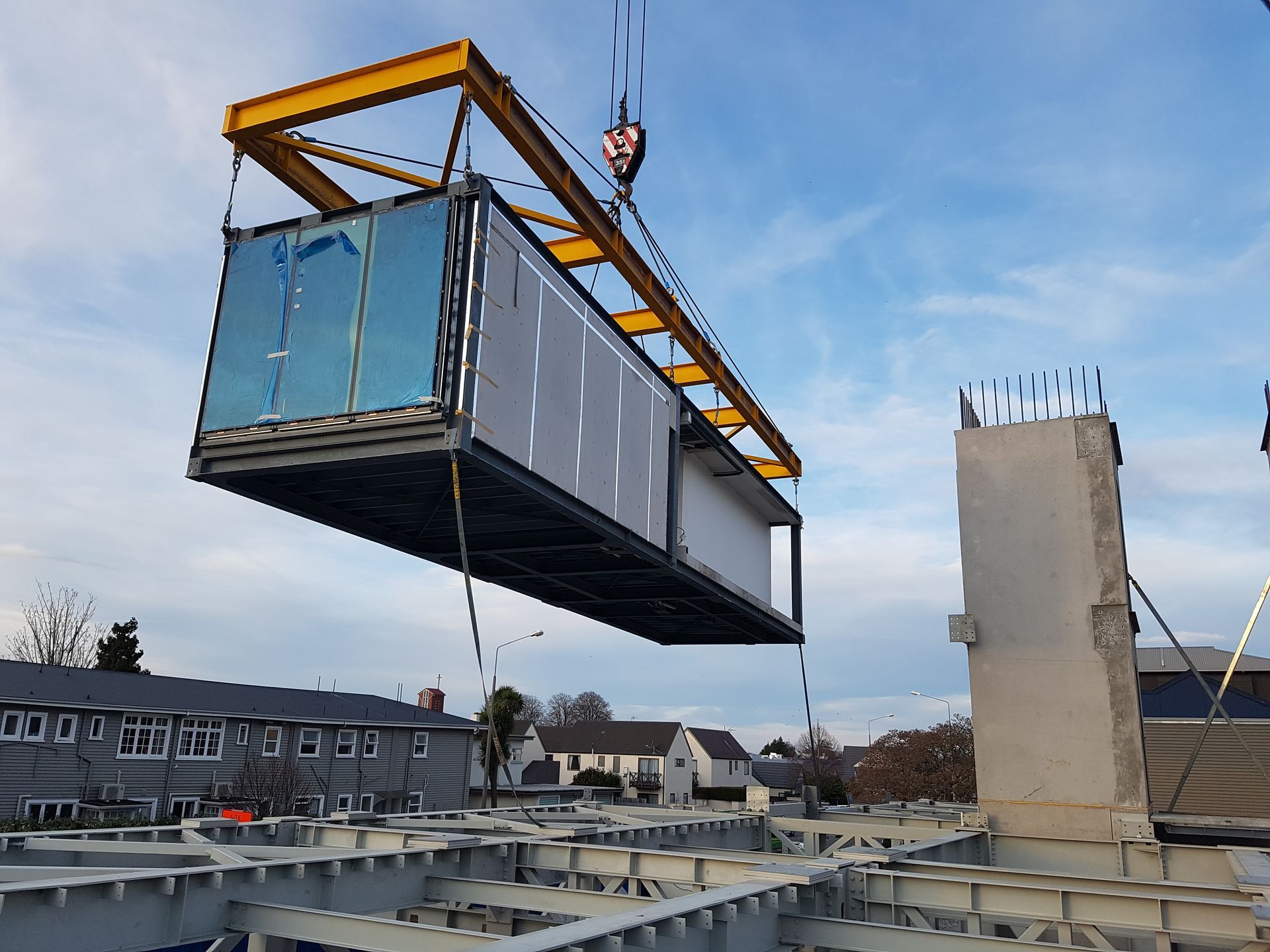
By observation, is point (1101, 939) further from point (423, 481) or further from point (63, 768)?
point (63, 768)

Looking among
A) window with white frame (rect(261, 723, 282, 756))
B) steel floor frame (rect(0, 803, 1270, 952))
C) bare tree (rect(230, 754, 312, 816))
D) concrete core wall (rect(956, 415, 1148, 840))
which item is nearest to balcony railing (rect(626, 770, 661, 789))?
bare tree (rect(230, 754, 312, 816))

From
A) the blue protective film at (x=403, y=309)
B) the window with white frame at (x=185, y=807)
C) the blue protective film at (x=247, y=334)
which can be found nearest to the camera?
the blue protective film at (x=403, y=309)

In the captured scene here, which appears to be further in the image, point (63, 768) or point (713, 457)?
point (63, 768)

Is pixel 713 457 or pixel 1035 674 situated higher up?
pixel 713 457

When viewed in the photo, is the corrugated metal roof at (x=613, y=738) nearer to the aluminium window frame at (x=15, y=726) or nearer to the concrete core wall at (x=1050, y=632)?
the aluminium window frame at (x=15, y=726)

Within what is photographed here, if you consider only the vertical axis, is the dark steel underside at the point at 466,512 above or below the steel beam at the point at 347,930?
above

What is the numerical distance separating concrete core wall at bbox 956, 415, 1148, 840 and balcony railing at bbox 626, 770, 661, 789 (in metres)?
58.7

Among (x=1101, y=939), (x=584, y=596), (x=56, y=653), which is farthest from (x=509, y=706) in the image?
(x=1101, y=939)

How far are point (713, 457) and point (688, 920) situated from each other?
11.6m

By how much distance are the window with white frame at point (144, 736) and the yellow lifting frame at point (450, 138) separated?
2639cm

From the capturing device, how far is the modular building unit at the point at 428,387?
9.19 meters

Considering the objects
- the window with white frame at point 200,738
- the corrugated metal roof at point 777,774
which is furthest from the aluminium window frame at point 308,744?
the corrugated metal roof at point 777,774

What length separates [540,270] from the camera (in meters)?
10.7

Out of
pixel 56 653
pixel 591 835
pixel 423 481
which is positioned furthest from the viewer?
pixel 56 653
